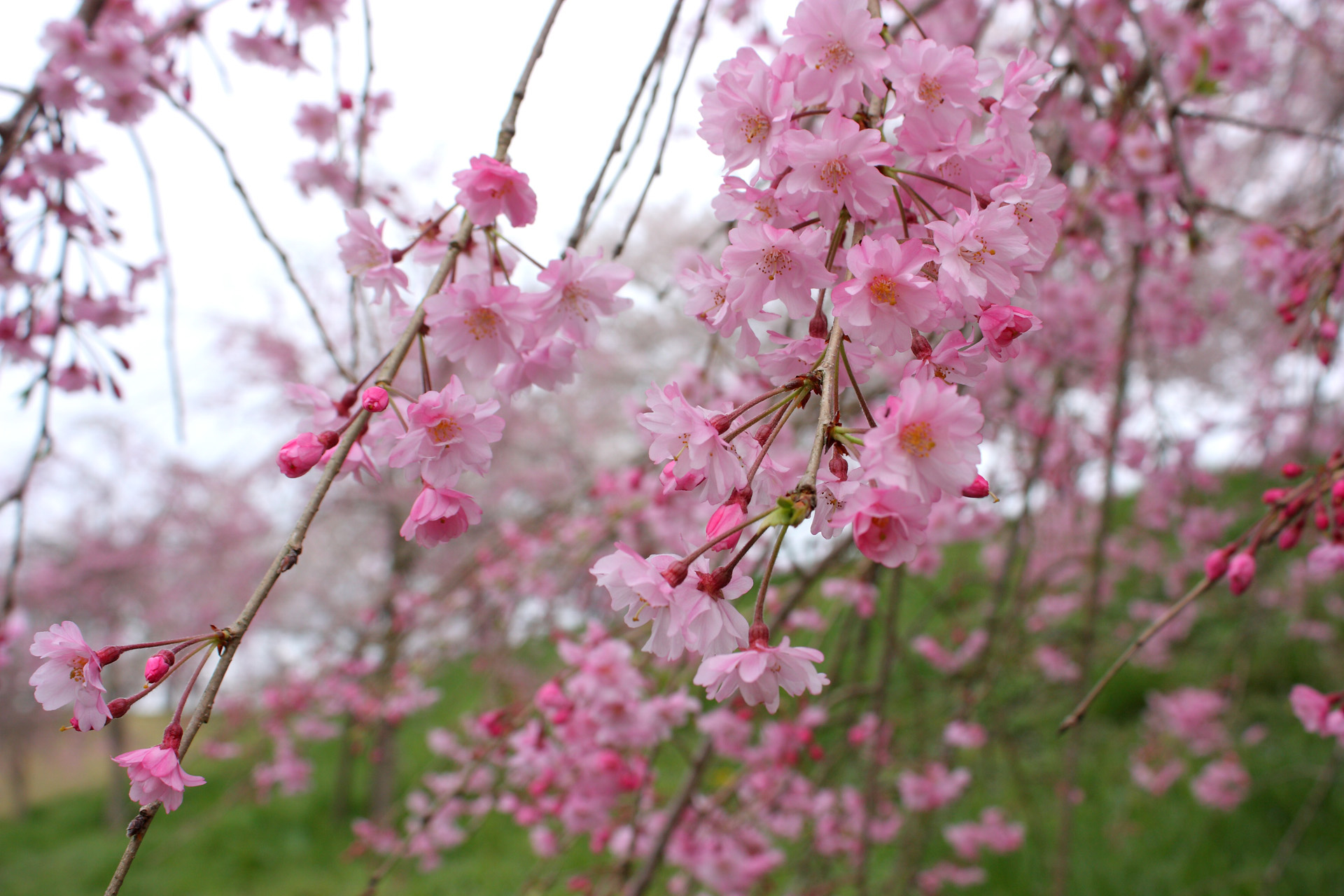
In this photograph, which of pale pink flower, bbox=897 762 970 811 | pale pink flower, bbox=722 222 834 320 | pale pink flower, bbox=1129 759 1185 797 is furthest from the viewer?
pale pink flower, bbox=1129 759 1185 797

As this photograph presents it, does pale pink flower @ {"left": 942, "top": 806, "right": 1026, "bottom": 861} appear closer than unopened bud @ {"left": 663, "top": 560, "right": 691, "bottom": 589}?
No

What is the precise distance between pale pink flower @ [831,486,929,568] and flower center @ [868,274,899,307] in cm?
16

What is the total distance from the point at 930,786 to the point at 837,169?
210cm

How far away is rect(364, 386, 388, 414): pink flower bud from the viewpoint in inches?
24.3

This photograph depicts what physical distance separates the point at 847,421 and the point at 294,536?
148cm

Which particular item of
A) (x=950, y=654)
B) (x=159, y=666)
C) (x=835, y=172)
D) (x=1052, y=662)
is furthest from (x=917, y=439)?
(x=1052, y=662)

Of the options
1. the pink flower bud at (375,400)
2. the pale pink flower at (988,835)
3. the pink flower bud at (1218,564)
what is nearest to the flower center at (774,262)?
the pink flower bud at (375,400)

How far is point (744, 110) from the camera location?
65 cm

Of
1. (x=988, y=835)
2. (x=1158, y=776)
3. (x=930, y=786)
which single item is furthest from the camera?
(x=1158, y=776)

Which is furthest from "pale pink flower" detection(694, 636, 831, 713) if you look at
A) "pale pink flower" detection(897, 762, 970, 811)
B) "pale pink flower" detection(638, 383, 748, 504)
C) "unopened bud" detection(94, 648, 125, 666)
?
"pale pink flower" detection(897, 762, 970, 811)

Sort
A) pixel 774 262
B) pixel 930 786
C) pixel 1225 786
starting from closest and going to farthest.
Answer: pixel 774 262 < pixel 930 786 < pixel 1225 786

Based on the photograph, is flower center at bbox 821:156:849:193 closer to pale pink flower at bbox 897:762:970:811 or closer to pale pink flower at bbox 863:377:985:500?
pale pink flower at bbox 863:377:985:500

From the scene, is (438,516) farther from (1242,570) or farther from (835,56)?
(1242,570)

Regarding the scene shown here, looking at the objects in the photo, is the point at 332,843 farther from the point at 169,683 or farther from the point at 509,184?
the point at 509,184
